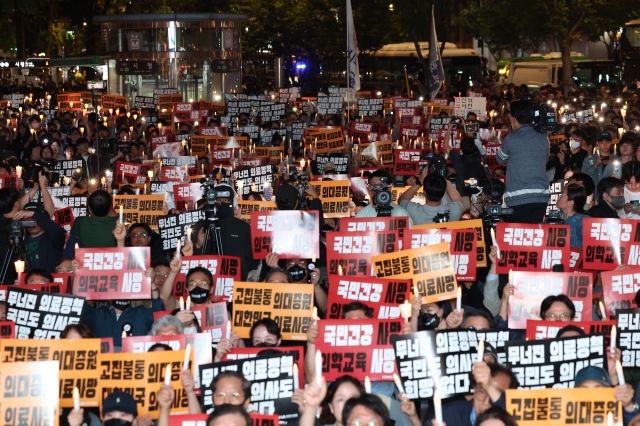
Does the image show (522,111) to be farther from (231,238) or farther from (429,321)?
(429,321)

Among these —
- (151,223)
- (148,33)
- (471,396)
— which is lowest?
(471,396)

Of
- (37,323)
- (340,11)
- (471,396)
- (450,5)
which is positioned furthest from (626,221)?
(340,11)

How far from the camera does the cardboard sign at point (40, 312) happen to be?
9.45 metres

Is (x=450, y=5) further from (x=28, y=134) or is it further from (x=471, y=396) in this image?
(x=471, y=396)

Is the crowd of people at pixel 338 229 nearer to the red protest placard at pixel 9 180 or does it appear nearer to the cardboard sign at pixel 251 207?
the cardboard sign at pixel 251 207

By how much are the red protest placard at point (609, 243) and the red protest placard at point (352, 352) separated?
3266 mm

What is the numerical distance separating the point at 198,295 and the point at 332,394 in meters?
2.67

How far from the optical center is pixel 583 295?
32.8ft

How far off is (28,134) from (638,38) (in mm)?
32289

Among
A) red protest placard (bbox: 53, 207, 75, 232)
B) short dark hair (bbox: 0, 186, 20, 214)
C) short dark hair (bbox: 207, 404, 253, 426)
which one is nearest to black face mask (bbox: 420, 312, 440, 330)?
short dark hair (bbox: 207, 404, 253, 426)

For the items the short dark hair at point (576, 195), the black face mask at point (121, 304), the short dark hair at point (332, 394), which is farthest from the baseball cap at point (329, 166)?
the short dark hair at point (332, 394)

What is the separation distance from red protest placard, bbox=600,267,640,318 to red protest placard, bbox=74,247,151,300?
12.4ft

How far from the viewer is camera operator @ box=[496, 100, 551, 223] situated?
12.5 m

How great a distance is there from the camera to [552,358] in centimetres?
802
